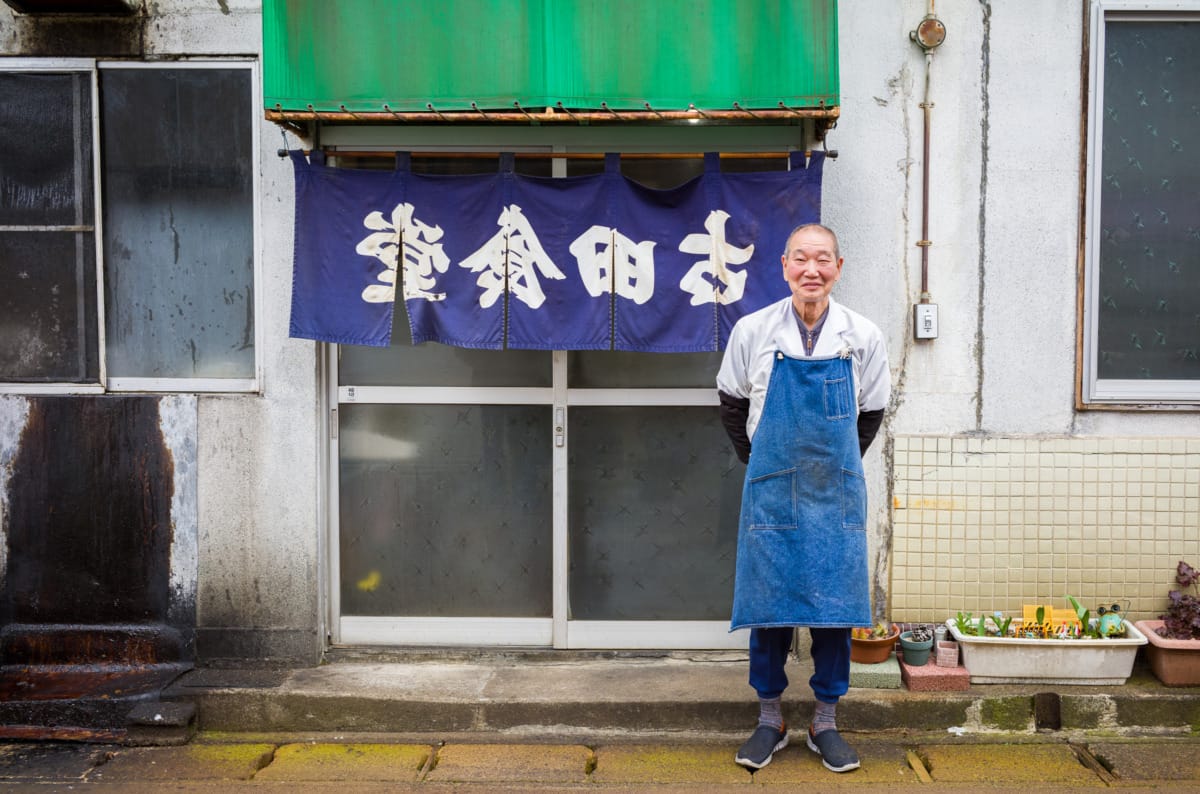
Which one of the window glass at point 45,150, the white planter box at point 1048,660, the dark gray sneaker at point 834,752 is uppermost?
the window glass at point 45,150

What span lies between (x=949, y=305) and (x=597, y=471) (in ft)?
7.80

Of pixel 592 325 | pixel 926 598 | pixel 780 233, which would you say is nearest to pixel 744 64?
pixel 780 233

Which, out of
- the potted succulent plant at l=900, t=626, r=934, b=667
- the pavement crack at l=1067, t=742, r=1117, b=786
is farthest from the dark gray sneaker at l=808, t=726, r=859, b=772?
the pavement crack at l=1067, t=742, r=1117, b=786

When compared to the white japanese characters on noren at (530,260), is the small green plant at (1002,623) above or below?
below

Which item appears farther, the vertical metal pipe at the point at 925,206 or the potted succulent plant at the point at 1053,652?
the vertical metal pipe at the point at 925,206

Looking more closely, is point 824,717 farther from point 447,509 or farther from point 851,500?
point 447,509

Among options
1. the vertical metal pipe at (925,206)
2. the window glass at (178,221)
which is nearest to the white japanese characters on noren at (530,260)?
the window glass at (178,221)

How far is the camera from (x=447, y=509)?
5.89m

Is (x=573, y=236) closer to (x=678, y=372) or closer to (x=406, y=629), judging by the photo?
(x=678, y=372)

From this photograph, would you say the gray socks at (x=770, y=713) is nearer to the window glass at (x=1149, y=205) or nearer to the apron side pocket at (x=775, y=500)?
the apron side pocket at (x=775, y=500)

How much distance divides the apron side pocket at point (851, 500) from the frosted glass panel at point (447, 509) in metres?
2.06

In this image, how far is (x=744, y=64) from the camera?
5.00m

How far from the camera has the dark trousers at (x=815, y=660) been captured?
458cm

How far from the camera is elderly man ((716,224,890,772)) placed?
14.5ft
